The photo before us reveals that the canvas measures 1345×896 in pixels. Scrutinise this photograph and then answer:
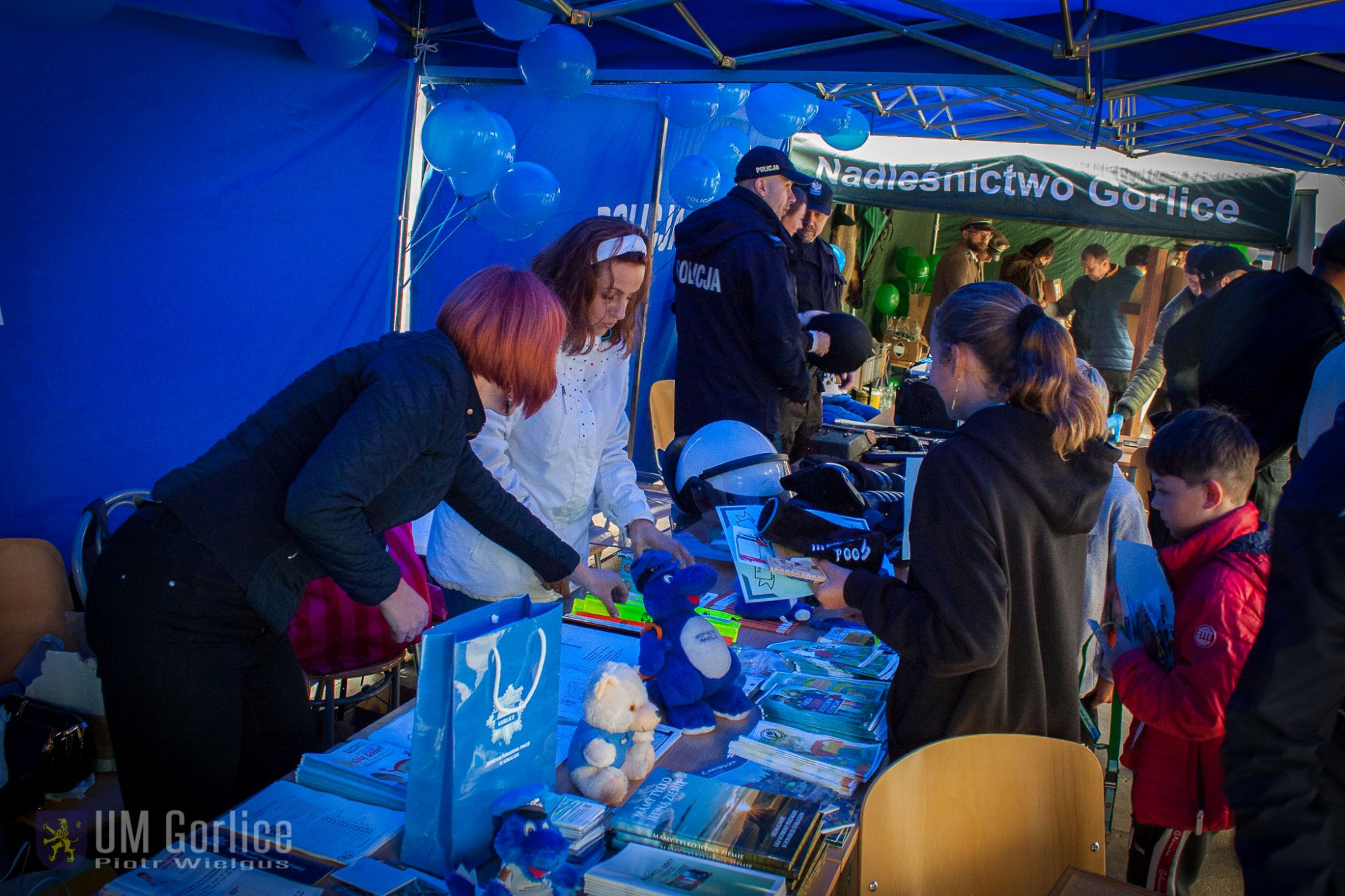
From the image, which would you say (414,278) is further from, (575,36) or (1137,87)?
(1137,87)

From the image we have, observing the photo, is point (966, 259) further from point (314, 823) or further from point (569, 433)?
point (314, 823)

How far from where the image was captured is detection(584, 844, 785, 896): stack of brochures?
1224 millimetres

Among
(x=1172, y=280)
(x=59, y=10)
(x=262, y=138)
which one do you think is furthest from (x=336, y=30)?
(x=1172, y=280)

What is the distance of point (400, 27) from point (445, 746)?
4.06 m

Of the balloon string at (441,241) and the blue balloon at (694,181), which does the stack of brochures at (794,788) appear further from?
the blue balloon at (694,181)

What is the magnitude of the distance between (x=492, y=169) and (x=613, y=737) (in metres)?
3.66

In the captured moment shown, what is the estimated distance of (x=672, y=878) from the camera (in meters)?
1.25

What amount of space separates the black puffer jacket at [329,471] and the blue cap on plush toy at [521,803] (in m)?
0.51

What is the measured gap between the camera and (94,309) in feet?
10.5

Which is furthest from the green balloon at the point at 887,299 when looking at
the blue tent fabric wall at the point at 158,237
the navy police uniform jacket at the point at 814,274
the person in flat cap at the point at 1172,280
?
the blue tent fabric wall at the point at 158,237

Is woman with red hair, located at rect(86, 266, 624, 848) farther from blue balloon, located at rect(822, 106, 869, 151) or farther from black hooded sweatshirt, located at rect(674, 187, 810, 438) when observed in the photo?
blue balloon, located at rect(822, 106, 869, 151)

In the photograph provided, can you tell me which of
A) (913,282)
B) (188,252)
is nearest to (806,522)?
(188,252)

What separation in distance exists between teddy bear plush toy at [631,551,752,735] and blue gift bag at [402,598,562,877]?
0.42 meters

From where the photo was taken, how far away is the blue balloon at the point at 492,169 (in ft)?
14.7
